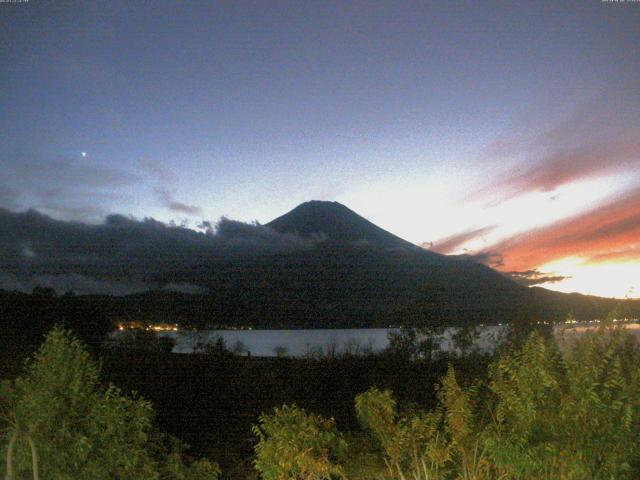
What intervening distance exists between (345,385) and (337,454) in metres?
6.28

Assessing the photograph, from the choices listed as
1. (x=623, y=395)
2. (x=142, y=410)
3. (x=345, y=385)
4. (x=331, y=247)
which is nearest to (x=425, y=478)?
(x=623, y=395)

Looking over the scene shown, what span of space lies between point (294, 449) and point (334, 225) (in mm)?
69491

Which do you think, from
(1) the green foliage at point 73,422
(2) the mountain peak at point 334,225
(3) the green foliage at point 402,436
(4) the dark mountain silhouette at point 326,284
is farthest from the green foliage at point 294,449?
(2) the mountain peak at point 334,225

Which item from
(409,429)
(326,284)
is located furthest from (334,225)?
(409,429)

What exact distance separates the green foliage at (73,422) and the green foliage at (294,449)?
86 cm

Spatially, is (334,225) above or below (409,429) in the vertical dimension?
above

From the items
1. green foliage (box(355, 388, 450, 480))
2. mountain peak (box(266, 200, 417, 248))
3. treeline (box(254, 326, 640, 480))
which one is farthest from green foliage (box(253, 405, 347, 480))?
mountain peak (box(266, 200, 417, 248))

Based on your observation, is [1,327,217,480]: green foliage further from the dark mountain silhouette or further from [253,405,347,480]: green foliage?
the dark mountain silhouette

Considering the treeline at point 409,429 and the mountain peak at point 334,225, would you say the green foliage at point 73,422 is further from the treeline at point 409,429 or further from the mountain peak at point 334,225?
the mountain peak at point 334,225

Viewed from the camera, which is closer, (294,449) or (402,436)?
(294,449)

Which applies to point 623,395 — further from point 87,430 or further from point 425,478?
point 87,430

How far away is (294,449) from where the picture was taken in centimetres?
472

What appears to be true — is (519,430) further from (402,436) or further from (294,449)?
(294,449)

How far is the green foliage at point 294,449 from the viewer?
187 inches
